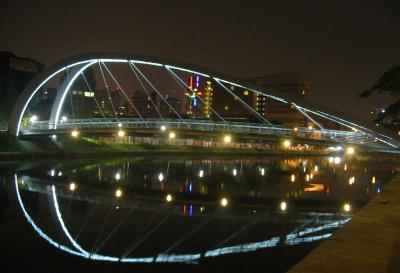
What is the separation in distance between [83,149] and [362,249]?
153 ft

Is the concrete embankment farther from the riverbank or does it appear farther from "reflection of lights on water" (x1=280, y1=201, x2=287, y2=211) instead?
the riverbank

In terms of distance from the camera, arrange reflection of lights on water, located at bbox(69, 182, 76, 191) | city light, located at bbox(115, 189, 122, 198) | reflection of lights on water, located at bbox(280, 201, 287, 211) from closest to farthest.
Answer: reflection of lights on water, located at bbox(280, 201, 287, 211) → city light, located at bbox(115, 189, 122, 198) → reflection of lights on water, located at bbox(69, 182, 76, 191)

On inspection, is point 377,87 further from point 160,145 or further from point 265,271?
point 160,145

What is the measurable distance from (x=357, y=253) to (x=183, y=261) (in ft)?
14.7

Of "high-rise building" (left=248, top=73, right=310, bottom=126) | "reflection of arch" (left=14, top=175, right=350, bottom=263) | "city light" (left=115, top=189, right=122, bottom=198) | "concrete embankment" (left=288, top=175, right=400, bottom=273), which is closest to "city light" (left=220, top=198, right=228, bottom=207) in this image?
"city light" (left=115, top=189, right=122, bottom=198)

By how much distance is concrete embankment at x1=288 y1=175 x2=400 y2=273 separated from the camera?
7809mm

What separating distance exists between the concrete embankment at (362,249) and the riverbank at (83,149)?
35321 millimetres

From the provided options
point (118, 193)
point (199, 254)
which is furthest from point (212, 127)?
point (199, 254)

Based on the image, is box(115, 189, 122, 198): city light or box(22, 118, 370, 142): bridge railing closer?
box(115, 189, 122, 198): city light

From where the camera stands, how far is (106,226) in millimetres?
15234

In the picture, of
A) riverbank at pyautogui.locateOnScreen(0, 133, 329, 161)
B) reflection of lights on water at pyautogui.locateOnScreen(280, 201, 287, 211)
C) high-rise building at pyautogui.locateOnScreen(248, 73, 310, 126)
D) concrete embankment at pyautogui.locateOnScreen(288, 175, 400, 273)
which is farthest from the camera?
high-rise building at pyautogui.locateOnScreen(248, 73, 310, 126)

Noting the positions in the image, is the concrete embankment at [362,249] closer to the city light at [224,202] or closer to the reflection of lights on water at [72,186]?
the city light at [224,202]

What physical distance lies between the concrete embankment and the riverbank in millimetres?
35321

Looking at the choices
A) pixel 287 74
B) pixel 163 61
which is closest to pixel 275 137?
pixel 163 61
